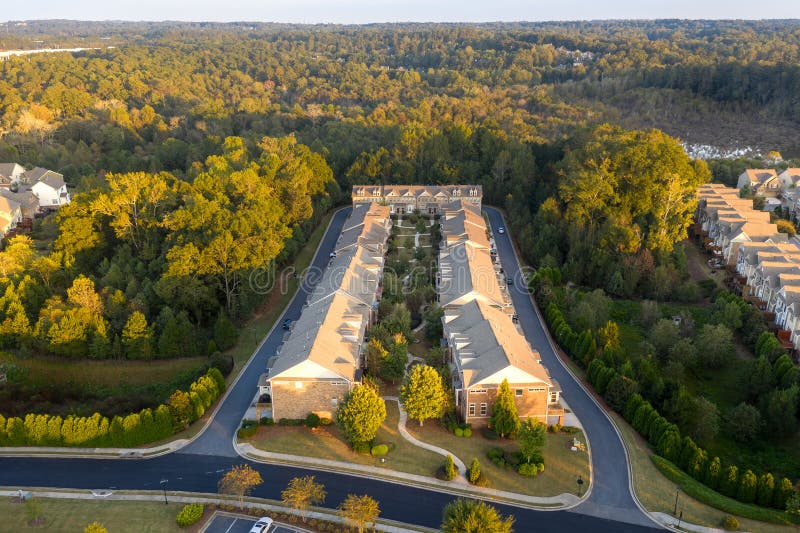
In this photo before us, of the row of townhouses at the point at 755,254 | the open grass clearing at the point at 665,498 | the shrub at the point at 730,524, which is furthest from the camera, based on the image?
the row of townhouses at the point at 755,254

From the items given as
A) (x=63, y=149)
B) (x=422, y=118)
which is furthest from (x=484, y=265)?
(x=63, y=149)

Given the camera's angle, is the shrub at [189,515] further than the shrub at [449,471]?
No

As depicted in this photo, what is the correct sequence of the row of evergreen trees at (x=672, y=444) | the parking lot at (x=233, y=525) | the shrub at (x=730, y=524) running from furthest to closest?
the row of evergreen trees at (x=672, y=444)
the parking lot at (x=233, y=525)
the shrub at (x=730, y=524)

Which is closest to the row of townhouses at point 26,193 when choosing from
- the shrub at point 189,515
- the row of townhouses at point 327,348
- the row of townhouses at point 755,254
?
the row of townhouses at point 327,348

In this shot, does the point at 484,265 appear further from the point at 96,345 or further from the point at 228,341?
the point at 96,345

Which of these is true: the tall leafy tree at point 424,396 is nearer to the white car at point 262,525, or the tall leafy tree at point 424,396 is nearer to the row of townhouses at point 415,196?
the white car at point 262,525

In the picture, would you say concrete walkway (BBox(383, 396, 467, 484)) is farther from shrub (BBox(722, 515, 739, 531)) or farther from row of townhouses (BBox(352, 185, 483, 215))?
row of townhouses (BBox(352, 185, 483, 215))

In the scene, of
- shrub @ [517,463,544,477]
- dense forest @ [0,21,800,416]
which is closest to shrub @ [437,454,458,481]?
shrub @ [517,463,544,477]
